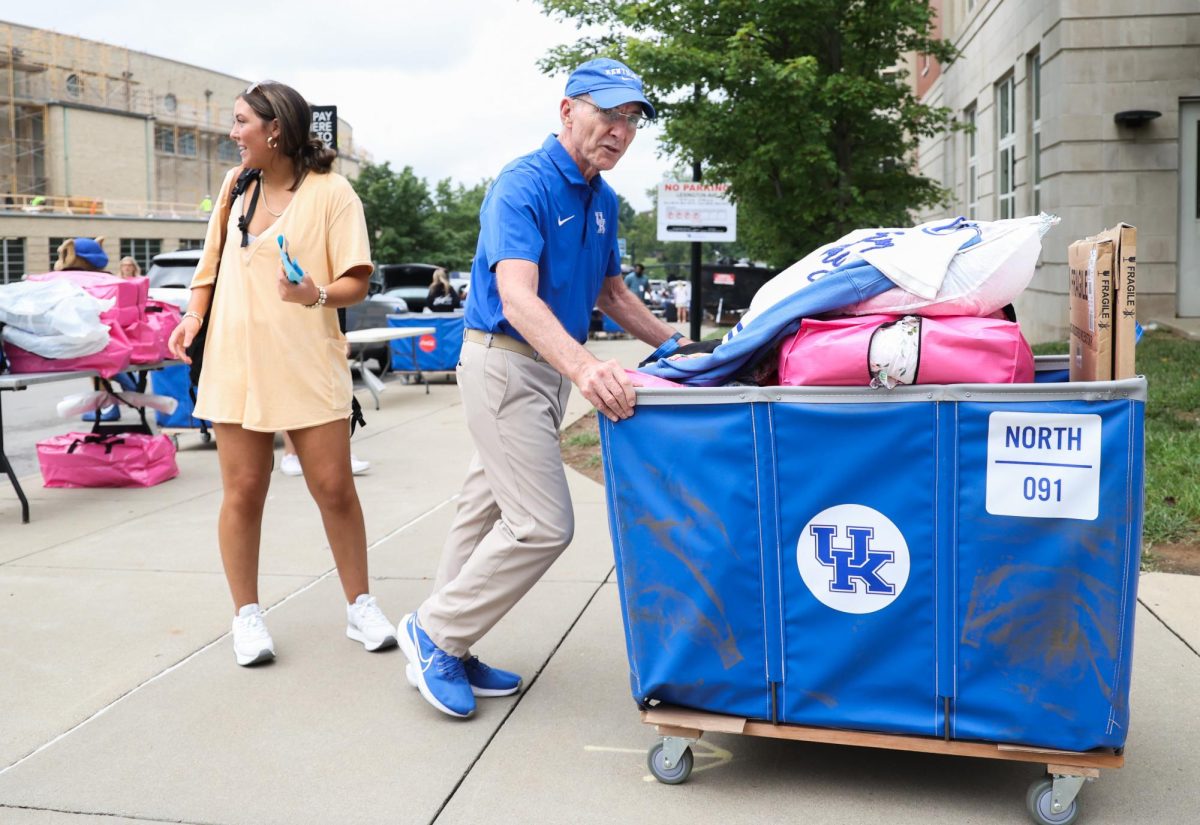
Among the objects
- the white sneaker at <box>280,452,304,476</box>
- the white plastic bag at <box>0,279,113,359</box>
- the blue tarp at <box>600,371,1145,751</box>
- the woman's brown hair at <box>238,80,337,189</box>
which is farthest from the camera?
the white sneaker at <box>280,452,304,476</box>

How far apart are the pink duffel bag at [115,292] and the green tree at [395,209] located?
54806 mm

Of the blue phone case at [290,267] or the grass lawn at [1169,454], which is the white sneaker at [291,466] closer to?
the grass lawn at [1169,454]

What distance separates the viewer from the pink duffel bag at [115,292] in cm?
771

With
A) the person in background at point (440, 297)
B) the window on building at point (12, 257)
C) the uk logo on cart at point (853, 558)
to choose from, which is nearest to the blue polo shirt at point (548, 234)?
the uk logo on cart at point (853, 558)

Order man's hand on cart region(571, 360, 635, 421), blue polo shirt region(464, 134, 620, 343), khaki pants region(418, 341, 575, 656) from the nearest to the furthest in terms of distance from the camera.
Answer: man's hand on cart region(571, 360, 635, 421), blue polo shirt region(464, 134, 620, 343), khaki pants region(418, 341, 575, 656)

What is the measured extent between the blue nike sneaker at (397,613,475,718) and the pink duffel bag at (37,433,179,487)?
4.93 meters

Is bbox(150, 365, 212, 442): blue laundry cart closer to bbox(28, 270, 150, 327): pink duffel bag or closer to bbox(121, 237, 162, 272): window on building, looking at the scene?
bbox(28, 270, 150, 327): pink duffel bag

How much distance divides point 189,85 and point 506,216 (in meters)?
102

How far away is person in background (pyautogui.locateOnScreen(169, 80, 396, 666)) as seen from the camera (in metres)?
4.23

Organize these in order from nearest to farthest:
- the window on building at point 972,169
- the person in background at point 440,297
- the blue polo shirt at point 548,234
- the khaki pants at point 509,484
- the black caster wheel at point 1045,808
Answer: the black caster wheel at point 1045,808 → the blue polo shirt at point 548,234 → the khaki pants at point 509,484 → the person in background at point 440,297 → the window on building at point 972,169

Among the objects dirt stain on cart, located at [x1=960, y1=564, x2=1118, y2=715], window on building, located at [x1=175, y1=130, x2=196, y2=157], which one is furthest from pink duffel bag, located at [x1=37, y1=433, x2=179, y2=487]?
window on building, located at [x1=175, y1=130, x2=196, y2=157]

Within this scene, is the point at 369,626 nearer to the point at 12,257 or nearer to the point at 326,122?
the point at 326,122

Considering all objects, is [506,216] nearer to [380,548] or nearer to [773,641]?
[773,641]

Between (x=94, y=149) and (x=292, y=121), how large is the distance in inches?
3499
